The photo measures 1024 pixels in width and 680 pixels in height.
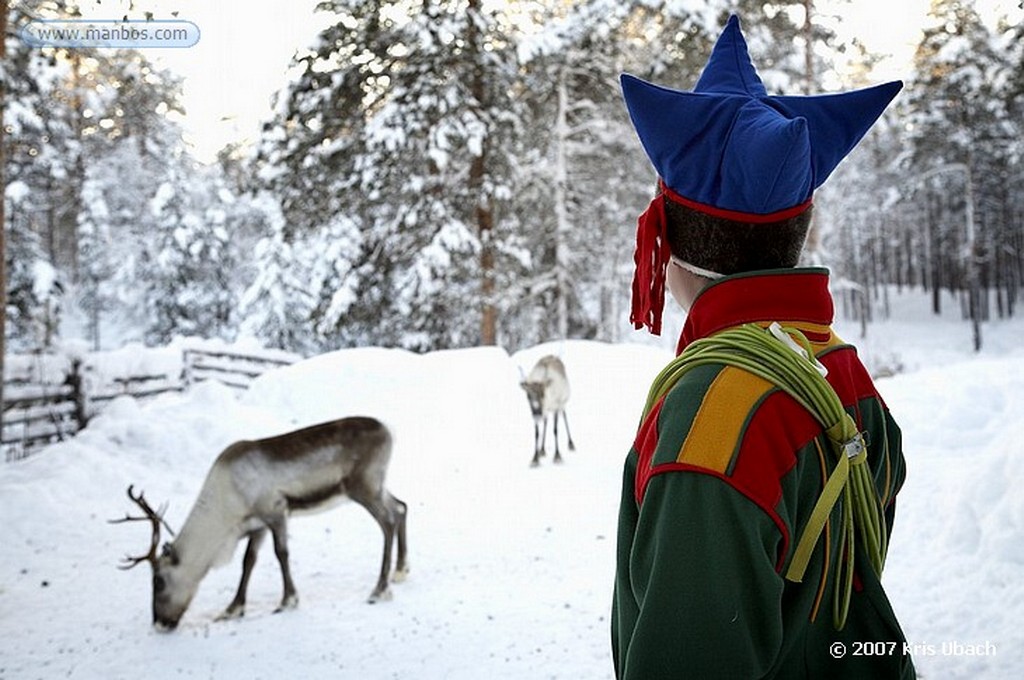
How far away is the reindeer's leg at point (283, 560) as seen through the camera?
457 cm

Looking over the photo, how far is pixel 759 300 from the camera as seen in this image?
1.17m

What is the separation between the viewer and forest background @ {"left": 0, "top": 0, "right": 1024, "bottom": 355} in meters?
11.6

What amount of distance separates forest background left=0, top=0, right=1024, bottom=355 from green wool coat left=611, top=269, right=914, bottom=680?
13.3 feet

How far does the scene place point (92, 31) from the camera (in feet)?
13.5

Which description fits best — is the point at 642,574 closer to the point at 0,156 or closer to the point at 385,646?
the point at 385,646

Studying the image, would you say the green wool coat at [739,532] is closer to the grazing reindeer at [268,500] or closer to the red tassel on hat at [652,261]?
the red tassel on hat at [652,261]

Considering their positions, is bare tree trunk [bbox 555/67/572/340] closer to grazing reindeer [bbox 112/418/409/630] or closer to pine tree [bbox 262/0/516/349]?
pine tree [bbox 262/0/516/349]

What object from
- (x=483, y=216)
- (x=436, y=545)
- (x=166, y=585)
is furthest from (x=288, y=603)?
(x=483, y=216)

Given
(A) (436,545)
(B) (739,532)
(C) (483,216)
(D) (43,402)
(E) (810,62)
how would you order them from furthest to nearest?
(C) (483,216), (E) (810,62), (D) (43,402), (A) (436,545), (B) (739,532)

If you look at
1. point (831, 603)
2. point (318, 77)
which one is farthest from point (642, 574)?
point (318, 77)

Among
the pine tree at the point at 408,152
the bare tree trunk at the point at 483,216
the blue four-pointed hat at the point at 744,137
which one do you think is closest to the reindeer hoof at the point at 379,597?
the blue four-pointed hat at the point at 744,137

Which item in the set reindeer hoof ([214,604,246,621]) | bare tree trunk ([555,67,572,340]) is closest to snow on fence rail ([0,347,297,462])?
reindeer hoof ([214,604,246,621])

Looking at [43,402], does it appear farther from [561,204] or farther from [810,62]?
[810,62]

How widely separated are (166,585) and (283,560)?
670mm
